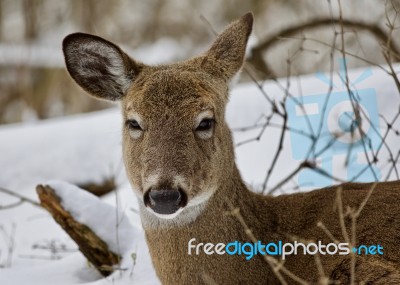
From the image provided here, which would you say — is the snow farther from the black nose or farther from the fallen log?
the black nose

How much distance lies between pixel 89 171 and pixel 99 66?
3742 mm

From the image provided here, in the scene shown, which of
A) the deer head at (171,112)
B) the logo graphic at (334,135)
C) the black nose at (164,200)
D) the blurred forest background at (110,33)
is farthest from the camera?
the blurred forest background at (110,33)

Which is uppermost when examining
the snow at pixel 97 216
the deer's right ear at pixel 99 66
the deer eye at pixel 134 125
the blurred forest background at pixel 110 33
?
the blurred forest background at pixel 110 33

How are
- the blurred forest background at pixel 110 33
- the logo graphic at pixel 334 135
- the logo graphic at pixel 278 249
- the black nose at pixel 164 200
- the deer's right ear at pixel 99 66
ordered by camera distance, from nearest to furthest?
the black nose at pixel 164 200 → the logo graphic at pixel 278 249 → the deer's right ear at pixel 99 66 → the logo graphic at pixel 334 135 → the blurred forest background at pixel 110 33

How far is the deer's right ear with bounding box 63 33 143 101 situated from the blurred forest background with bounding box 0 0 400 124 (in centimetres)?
757

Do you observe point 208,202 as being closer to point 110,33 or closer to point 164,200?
point 164,200

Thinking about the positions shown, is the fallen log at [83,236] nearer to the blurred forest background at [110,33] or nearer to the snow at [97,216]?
the snow at [97,216]

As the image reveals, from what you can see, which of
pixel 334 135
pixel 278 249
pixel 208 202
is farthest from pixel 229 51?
pixel 334 135

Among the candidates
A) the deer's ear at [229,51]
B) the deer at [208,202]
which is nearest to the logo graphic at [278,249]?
the deer at [208,202]

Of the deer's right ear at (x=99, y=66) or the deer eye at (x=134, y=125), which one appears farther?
the deer's right ear at (x=99, y=66)

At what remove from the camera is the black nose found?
3.69 metres

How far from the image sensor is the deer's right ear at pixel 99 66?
14.6ft

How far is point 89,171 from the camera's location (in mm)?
8195

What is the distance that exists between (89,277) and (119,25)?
12.7 metres
